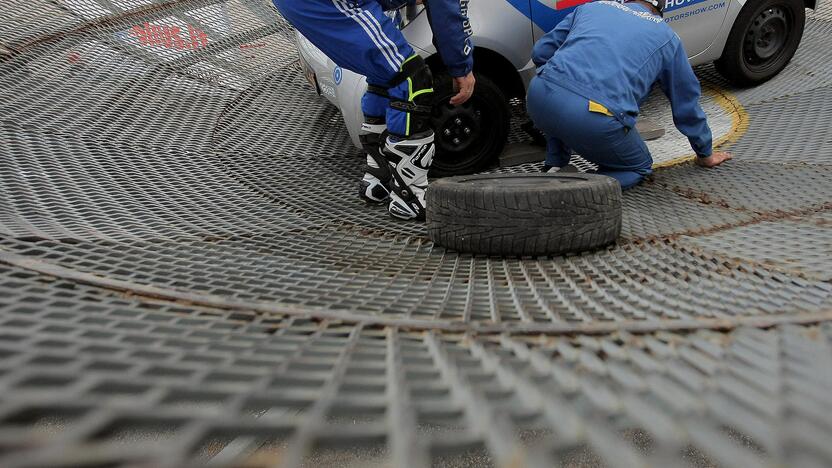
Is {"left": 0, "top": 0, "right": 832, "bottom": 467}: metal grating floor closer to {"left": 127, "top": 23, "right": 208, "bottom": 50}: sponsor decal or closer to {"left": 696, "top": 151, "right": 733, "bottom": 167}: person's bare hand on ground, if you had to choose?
{"left": 696, "top": 151, "right": 733, "bottom": 167}: person's bare hand on ground

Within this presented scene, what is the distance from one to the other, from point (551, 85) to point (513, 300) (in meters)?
1.74

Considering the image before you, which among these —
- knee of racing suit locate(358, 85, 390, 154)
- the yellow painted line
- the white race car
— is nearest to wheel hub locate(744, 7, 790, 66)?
the yellow painted line

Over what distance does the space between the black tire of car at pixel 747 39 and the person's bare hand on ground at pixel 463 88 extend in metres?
2.59

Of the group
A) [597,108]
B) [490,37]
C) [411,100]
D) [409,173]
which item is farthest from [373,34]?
[597,108]

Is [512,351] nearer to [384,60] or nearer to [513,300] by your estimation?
[513,300]

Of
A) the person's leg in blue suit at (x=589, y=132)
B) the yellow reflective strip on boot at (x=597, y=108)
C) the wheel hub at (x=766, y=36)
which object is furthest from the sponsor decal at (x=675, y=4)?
the yellow reflective strip on boot at (x=597, y=108)

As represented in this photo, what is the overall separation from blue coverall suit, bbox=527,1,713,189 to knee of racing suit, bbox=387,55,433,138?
0.64 meters

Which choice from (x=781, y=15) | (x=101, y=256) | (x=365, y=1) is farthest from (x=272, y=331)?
(x=781, y=15)

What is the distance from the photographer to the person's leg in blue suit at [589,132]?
2.71m

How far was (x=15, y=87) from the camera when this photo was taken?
10.9 ft

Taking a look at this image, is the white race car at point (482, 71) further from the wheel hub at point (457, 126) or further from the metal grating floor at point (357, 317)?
the metal grating floor at point (357, 317)

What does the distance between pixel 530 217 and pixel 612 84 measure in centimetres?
117

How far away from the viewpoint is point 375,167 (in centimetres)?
296

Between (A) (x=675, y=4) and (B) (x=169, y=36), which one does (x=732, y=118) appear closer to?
(A) (x=675, y=4)
